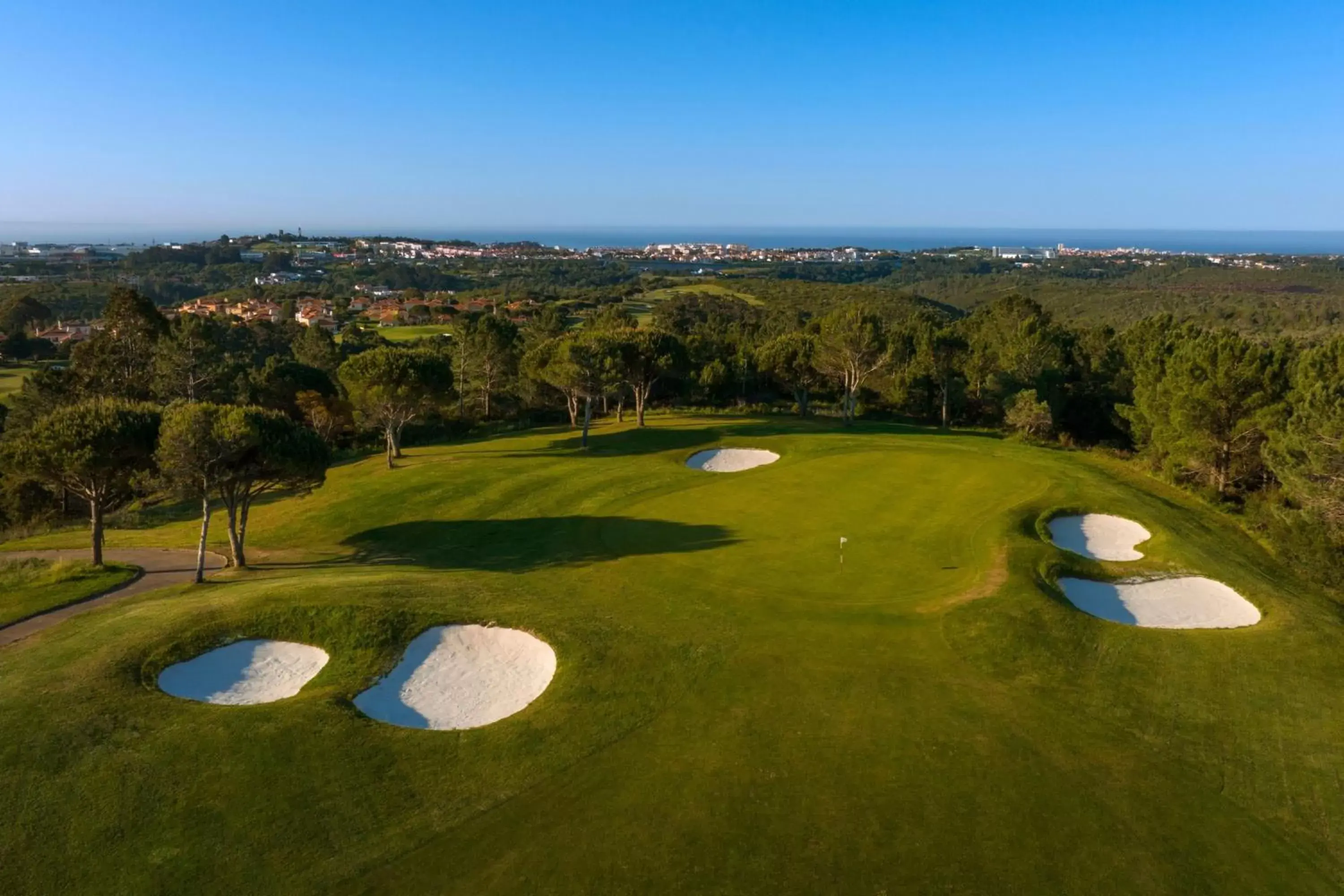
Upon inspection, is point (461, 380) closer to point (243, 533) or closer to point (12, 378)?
point (243, 533)

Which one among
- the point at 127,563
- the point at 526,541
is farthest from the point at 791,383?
the point at 127,563

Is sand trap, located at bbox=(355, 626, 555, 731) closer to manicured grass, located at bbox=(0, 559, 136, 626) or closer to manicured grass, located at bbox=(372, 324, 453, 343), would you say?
manicured grass, located at bbox=(0, 559, 136, 626)

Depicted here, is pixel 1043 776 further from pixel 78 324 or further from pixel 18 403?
pixel 78 324

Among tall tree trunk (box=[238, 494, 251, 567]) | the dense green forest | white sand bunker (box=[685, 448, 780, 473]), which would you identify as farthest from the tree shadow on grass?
white sand bunker (box=[685, 448, 780, 473])

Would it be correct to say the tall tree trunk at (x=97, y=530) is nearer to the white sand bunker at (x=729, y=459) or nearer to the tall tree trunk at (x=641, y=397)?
the white sand bunker at (x=729, y=459)

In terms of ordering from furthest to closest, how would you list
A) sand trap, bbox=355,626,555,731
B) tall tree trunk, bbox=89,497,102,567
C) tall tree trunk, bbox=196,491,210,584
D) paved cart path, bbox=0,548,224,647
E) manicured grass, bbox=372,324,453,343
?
manicured grass, bbox=372,324,453,343
tall tree trunk, bbox=89,497,102,567
tall tree trunk, bbox=196,491,210,584
paved cart path, bbox=0,548,224,647
sand trap, bbox=355,626,555,731

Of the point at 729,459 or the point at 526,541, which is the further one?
the point at 729,459

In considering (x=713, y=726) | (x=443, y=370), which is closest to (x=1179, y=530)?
(x=713, y=726)
